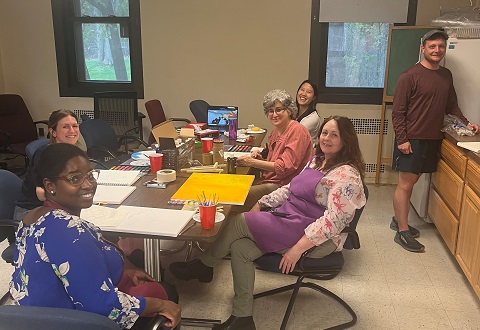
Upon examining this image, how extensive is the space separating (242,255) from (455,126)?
2.06 metres

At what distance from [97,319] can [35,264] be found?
0.26m

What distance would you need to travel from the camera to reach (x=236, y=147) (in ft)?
11.7

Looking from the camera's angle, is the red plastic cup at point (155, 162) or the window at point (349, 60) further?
the window at point (349, 60)

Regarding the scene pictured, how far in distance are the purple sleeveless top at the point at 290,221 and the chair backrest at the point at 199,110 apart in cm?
265

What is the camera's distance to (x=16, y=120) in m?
5.09

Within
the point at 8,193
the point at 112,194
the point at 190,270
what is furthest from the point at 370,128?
the point at 8,193

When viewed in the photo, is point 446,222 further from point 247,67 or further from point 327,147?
point 247,67

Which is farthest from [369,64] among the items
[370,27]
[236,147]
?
[236,147]

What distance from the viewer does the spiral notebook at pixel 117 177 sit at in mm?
2535

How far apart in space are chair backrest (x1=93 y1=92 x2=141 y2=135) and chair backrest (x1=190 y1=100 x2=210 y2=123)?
60 centimetres

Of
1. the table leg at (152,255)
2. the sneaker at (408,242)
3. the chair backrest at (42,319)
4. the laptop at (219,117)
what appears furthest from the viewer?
the laptop at (219,117)

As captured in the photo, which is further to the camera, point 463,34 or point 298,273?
point 463,34

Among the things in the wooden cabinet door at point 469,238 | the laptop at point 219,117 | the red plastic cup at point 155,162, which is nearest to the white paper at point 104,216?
the red plastic cup at point 155,162

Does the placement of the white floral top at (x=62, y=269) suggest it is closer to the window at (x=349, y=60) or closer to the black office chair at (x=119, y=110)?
the black office chair at (x=119, y=110)
